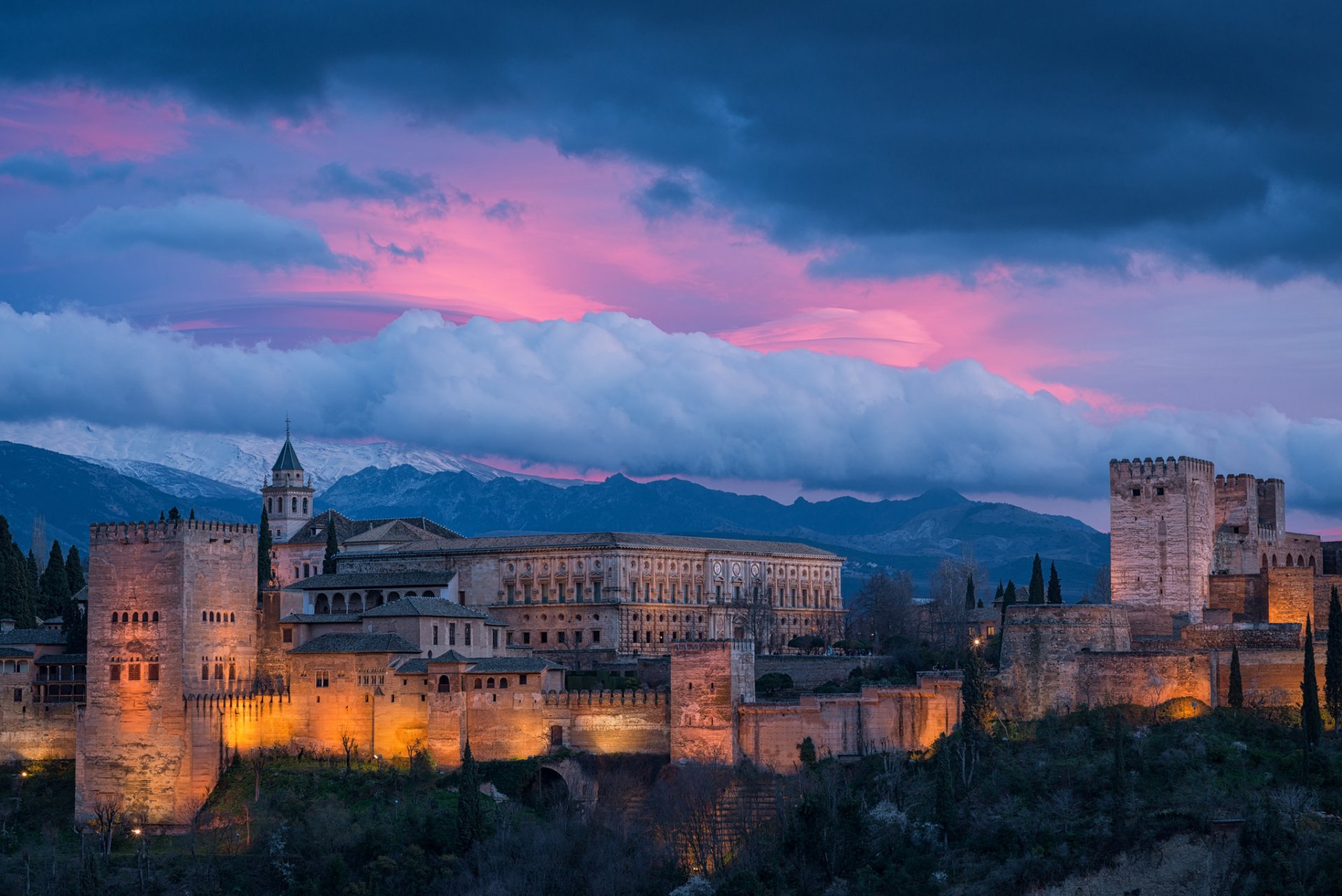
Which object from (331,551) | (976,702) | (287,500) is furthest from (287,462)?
(976,702)

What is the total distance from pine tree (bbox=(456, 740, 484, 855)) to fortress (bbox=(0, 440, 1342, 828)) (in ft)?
25.8

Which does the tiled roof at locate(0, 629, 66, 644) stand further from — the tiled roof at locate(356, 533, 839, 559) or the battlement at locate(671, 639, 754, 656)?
the tiled roof at locate(356, 533, 839, 559)

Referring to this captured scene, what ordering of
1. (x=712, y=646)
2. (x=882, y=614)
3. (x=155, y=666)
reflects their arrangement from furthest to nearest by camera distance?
(x=882, y=614) → (x=155, y=666) → (x=712, y=646)

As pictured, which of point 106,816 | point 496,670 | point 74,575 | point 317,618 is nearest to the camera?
point 106,816

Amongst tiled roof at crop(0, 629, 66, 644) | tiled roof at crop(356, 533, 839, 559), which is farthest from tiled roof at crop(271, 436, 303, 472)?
tiled roof at crop(0, 629, 66, 644)

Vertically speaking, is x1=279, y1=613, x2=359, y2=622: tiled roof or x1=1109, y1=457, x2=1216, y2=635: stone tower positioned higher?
x1=1109, y1=457, x2=1216, y2=635: stone tower

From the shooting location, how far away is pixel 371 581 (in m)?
100

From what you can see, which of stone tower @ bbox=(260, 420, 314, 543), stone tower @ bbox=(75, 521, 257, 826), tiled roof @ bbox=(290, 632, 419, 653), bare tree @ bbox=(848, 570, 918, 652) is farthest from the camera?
stone tower @ bbox=(260, 420, 314, 543)

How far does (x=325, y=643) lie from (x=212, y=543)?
6.61 metres

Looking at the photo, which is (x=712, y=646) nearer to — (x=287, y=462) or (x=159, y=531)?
(x=159, y=531)

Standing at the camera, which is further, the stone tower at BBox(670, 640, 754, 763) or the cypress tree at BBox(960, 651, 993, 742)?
the stone tower at BBox(670, 640, 754, 763)

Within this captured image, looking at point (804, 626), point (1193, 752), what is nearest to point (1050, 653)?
point (1193, 752)

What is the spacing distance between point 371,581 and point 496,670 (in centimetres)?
2172

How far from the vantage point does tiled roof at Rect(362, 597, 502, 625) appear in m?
85.5
